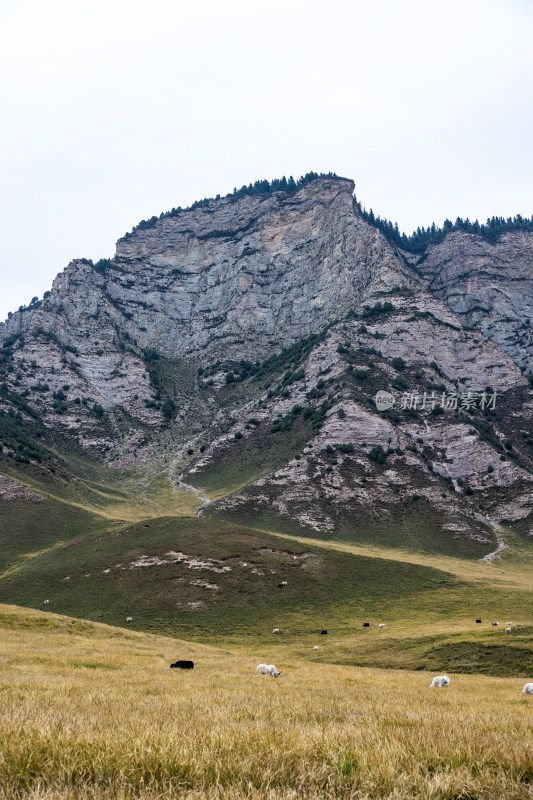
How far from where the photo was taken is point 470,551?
99562 millimetres

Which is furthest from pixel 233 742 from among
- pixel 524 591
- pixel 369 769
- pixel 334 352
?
pixel 334 352

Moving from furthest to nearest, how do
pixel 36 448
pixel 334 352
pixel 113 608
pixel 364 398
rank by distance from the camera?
pixel 334 352 < pixel 364 398 < pixel 36 448 < pixel 113 608

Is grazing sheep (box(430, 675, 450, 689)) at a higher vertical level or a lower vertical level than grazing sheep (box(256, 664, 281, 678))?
higher

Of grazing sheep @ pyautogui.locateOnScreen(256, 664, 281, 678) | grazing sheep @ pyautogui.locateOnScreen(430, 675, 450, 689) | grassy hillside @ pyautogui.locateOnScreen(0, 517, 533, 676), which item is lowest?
grassy hillside @ pyautogui.locateOnScreen(0, 517, 533, 676)

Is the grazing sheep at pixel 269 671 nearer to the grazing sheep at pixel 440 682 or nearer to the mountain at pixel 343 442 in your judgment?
the grazing sheep at pixel 440 682

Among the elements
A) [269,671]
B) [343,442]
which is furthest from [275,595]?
[343,442]

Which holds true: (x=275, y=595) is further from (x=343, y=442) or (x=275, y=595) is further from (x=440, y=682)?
(x=343, y=442)

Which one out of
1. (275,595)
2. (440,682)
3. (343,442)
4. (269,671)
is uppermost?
(343,442)

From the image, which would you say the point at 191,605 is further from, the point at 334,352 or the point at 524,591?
the point at 334,352

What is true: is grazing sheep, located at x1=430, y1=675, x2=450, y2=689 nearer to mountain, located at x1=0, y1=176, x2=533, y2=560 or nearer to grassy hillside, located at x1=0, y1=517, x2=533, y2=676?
grassy hillside, located at x1=0, y1=517, x2=533, y2=676

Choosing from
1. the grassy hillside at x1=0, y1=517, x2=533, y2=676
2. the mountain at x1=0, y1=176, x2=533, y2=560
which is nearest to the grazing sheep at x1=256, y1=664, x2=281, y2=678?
the grassy hillside at x1=0, y1=517, x2=533, y2=676

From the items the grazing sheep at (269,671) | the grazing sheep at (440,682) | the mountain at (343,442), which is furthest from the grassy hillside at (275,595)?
the mountain at (343,442)

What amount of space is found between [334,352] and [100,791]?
17428 centimetres

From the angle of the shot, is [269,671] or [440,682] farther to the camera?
[269,671]
